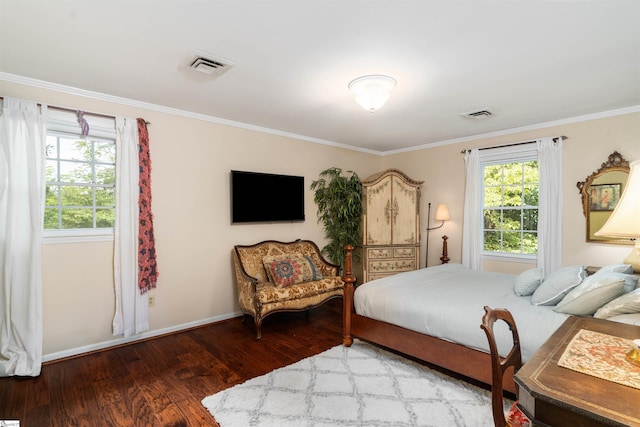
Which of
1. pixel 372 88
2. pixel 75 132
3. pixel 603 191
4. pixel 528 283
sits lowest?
pixel 528 283

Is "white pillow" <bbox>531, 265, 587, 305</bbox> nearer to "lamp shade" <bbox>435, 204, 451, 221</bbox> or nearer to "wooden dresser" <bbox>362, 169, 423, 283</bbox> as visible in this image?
"lamp shade" <bbox>435, 204, 451, 221</bbox>

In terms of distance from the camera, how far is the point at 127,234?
10.4ft

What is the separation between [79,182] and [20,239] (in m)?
0.69

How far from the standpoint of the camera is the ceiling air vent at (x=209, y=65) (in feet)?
7.88

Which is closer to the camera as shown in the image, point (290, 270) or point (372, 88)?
point (372, 88)

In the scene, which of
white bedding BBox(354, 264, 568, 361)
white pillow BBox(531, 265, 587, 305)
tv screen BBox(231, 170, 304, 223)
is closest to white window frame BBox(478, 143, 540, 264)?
white bedding BBox(354, 264, 568, 361)

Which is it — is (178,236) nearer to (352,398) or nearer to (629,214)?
(352,398)

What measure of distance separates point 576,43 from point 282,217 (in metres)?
3.45

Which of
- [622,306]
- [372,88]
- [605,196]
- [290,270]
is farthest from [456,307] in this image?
[605,196]

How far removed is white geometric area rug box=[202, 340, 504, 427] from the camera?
203 cm

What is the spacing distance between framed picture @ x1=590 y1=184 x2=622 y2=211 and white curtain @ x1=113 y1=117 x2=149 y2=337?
16.5 feet

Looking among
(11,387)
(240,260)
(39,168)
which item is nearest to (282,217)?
(240,260)

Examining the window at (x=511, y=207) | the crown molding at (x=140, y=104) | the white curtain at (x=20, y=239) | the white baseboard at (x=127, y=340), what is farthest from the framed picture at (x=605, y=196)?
the white curtain at (x=20, y=239)

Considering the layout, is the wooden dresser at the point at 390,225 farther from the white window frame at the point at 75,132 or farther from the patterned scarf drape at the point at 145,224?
the white window frame at the point at 75,132
